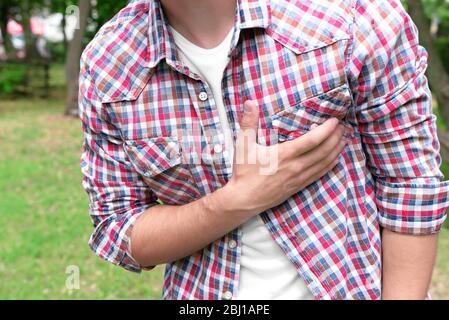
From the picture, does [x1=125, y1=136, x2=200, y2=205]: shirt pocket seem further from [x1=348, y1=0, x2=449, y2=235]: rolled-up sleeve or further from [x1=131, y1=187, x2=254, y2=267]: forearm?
[x1=348, y1=0, x2=449, y2=235]: rolled-up sleeve

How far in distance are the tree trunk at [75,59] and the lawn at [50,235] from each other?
2.45 metres

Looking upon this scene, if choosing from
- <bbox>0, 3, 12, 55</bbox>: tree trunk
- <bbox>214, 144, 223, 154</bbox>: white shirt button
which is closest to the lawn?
<bbox>214, 144, 223, 154</bbox>: white shirt button

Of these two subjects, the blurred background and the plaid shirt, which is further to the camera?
the blurred background

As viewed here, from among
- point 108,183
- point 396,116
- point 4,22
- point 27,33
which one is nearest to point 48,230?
point 108,183

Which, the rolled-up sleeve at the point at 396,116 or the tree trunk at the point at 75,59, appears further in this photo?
the tree trunk at the point at 75,59

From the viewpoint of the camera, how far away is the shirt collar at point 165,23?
52.1 inches

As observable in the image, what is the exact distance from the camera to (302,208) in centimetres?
143

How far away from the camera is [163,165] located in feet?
4.67

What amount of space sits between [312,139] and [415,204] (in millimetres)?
301

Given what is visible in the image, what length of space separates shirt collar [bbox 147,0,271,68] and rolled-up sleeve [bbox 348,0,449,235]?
208 millimetres

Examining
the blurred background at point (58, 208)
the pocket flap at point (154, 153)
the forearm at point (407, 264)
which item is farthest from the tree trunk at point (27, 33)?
the forearm at point (407, 264)

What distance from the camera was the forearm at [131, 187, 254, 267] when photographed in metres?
1.39

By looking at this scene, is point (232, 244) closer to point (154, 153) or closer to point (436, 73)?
point (154, 153)

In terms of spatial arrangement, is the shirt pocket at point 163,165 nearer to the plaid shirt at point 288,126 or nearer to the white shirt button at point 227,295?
the plaid shirt at point 288,126
